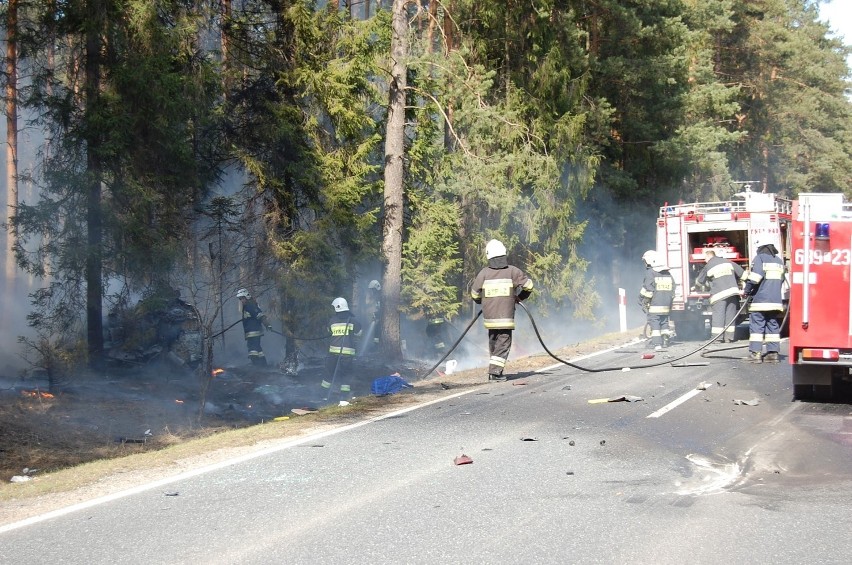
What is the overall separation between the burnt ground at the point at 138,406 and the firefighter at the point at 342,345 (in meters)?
0.35

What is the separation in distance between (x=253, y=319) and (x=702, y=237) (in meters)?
9.89

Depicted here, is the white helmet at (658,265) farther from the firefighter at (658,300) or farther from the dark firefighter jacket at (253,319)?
the dark firefighter jacket at (253,319)

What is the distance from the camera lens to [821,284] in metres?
10.5

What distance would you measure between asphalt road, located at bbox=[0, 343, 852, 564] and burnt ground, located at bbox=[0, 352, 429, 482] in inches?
173

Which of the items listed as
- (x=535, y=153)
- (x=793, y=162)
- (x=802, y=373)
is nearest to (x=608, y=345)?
(x=535, y=153)

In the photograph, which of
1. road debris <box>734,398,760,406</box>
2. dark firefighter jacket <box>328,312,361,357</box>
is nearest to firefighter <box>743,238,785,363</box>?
road debris <box>734,398,760,406</box>

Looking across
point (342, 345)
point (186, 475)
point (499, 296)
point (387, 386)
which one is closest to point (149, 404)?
point (342, 345)

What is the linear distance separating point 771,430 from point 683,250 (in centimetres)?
1185

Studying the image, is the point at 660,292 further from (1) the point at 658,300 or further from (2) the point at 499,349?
(2) the point at 499,349

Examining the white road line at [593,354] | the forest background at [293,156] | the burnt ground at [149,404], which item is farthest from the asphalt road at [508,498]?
the forest background at [293,156]

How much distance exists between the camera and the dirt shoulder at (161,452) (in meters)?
7.29

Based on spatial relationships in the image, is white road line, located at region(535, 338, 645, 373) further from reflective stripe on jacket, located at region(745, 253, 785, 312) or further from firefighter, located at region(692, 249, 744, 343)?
reflective stripe on jacket, located at region(745, 253, 785, 312)

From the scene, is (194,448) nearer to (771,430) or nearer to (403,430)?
(403,430)

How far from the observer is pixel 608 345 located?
20.5m
